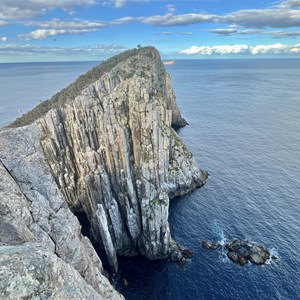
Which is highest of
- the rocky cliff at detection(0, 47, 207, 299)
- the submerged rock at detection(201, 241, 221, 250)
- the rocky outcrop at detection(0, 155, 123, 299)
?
the rocky outcrop at detection(0, 155, 123, 299)

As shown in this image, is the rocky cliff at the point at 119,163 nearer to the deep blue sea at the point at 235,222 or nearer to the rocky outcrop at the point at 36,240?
the deep blue sea at the point at 235,222

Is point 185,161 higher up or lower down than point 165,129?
lower down

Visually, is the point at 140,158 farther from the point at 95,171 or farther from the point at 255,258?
the point at 255,258

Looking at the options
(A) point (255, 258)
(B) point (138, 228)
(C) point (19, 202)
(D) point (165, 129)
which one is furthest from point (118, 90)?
(C) point (19, 202)

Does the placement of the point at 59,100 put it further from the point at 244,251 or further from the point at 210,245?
the point at 244,251

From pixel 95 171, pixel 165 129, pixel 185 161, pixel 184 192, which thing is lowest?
pixel 184 192

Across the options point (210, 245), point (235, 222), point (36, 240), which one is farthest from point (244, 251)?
point (36, 240)

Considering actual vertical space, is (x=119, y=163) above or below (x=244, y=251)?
above

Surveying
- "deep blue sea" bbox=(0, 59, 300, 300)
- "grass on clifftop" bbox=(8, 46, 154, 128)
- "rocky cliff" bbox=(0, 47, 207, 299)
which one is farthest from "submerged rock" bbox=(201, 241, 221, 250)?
"grass on clifftop" bbox=(8, 46, 154, 128)

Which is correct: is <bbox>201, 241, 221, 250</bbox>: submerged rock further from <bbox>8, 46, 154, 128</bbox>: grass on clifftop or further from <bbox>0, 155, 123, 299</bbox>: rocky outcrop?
<bbox>8, 46, 154, 128</bbox>: grass on clifftop
